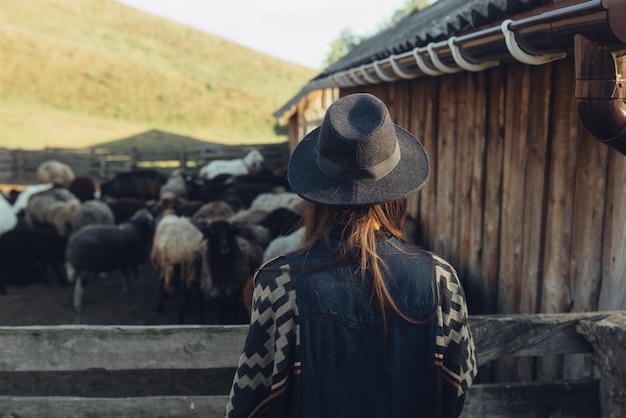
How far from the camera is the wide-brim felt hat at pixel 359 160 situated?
5.99ft

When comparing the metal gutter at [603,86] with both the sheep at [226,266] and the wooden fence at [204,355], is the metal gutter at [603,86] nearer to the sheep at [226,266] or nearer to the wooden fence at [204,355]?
the wooden fence at [204,355]

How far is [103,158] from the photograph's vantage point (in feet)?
86.8

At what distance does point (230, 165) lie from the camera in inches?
858

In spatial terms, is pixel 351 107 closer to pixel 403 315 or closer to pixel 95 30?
pixel 403 315

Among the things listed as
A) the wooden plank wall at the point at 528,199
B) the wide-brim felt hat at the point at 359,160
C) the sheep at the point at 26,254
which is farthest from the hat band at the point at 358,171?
the sheep at the point at 26,254

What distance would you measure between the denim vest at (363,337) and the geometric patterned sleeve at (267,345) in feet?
0.15

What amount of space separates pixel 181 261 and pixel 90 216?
379 centimetres

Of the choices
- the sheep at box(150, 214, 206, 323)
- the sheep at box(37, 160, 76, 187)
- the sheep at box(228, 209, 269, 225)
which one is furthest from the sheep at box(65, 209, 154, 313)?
the sheep at box(37, 160, 76, 187)

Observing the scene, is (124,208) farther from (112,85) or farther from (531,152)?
(112,85)

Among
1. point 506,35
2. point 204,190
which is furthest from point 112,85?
point 506,35

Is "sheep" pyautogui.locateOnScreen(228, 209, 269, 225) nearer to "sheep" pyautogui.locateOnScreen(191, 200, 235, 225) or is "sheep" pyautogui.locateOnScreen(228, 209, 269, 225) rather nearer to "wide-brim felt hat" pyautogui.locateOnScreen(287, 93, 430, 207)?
"sheep" pyautogui.locateOnScreen(191, 200, 235, 225)

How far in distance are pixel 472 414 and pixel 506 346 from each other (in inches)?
17.9

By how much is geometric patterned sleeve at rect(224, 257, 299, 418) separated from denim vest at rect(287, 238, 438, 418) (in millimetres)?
46

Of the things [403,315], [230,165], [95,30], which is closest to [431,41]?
[403,315]
